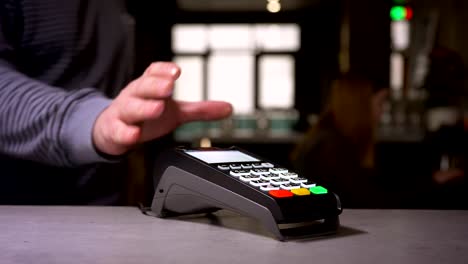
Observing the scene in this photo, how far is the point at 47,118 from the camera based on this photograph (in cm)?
74

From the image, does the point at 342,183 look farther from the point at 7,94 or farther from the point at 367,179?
the point at 7,94

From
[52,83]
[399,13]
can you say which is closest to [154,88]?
Result: [52,83]

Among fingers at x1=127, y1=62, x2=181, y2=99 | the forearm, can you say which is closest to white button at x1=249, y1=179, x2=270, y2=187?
fingers at x1=127, y1=62, x2=181, y2=99

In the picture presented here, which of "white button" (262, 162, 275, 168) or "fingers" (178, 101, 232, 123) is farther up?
"fingers" (178, 101, 232, 123)

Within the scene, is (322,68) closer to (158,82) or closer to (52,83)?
(52,83)

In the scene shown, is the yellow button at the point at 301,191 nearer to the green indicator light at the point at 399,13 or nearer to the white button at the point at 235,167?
the white button at the point at 235,167

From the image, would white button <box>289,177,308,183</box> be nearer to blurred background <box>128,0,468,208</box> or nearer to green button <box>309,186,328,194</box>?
green button <box>309,186,328,194</box>

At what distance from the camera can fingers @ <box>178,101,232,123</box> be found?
0.67 meters

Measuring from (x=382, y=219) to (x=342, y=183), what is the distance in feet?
4.92

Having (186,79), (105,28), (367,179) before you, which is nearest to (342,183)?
(367,179)

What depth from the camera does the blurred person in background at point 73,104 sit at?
60 centimetres

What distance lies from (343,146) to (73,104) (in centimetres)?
142

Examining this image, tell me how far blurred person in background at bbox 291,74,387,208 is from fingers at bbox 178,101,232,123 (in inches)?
53.2

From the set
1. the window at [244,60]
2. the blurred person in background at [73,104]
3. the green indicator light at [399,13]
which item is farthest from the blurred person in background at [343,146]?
the window at [244,60]
